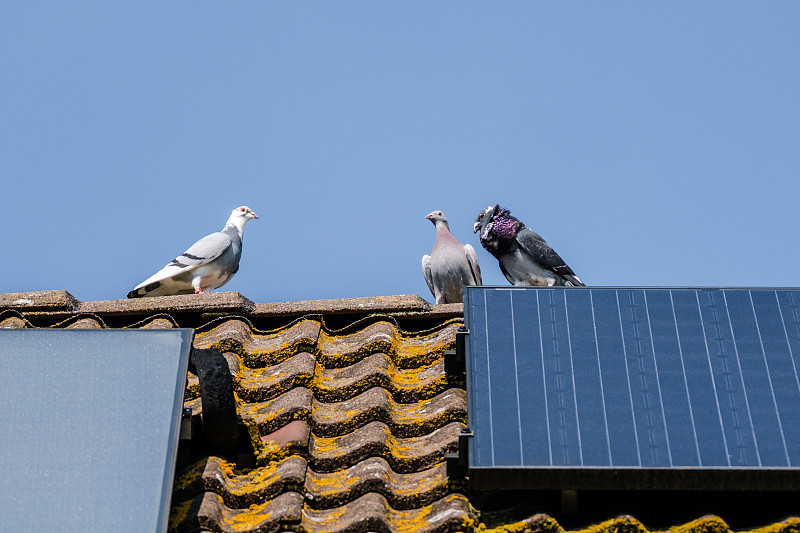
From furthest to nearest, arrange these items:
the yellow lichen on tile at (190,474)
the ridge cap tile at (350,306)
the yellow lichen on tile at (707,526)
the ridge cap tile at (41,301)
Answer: the ridge cap tile at (41,301) < the ridge cap tile at (350,306) < the yellow lichen on tile at (190,474) < the yellow lichen on tile at (707,526)

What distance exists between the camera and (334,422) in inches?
125

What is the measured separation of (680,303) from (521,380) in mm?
648

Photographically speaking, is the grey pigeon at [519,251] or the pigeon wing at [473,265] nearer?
the grey pigeon at [519,251]

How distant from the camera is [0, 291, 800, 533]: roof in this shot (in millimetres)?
2688

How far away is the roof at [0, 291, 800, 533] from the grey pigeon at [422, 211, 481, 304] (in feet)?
9.99

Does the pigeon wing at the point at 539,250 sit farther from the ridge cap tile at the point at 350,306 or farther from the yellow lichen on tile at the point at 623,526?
the yellow lichen on tile at the point at 623,526

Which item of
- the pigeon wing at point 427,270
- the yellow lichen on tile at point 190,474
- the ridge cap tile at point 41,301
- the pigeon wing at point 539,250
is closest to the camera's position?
the yellow lichen on tile at point 190,474

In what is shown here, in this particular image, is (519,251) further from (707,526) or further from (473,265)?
(707,526)

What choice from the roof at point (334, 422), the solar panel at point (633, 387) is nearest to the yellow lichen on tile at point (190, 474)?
the roof at point (334, 422)

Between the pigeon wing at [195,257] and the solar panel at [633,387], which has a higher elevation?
the pigeon wing at [195,257]

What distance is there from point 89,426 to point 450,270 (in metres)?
4.70

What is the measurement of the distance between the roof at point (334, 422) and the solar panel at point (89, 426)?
0.26 m

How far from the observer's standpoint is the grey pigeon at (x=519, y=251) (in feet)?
22.8

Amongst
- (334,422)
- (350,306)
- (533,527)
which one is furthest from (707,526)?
(350,306)
